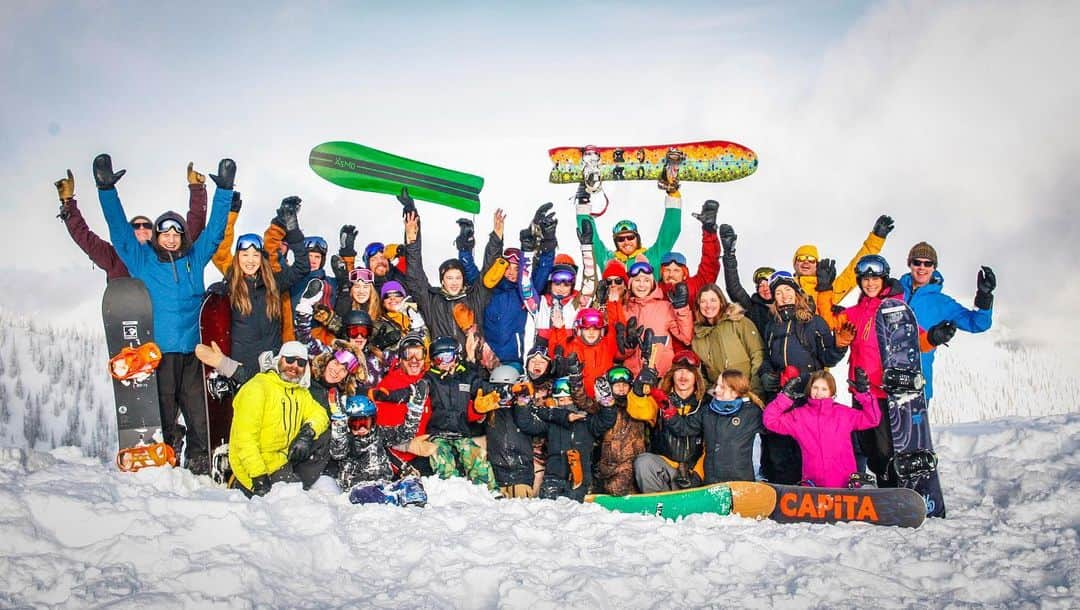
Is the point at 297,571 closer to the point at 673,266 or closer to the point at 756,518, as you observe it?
the point at 756,518

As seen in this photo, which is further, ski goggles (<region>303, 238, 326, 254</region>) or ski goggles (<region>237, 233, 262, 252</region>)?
ski goggles (<region>303, 238, 326, 254</region>)

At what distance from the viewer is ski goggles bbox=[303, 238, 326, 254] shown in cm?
738

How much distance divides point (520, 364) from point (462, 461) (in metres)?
1.16

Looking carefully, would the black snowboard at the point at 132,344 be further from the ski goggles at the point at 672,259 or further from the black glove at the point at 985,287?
the black glove at the point at 985,287

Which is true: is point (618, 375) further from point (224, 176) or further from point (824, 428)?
point (224, 176)

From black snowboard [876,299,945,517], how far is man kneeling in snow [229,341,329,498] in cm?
421

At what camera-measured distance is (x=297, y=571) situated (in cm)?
436

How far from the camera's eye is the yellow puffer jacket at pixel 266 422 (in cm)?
570

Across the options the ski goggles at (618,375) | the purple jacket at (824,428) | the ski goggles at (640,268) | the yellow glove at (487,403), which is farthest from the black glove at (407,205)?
the purple jacket at (824,428)

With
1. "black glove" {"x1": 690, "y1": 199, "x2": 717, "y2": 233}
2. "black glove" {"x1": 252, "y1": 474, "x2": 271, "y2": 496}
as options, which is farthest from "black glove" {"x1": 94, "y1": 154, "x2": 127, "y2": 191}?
"black glove" {"x1": 690, "y1": 199, "x2": 717, "y2": 233}

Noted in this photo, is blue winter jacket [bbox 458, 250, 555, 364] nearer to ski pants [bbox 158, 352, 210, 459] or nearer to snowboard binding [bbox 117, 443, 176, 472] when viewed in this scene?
ski pants [bbox 158, 352, 210, 459]

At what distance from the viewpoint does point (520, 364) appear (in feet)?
23.8

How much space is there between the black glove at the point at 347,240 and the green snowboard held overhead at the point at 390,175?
110 centimetres

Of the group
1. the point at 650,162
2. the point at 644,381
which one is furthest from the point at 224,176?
the point at 650,162
